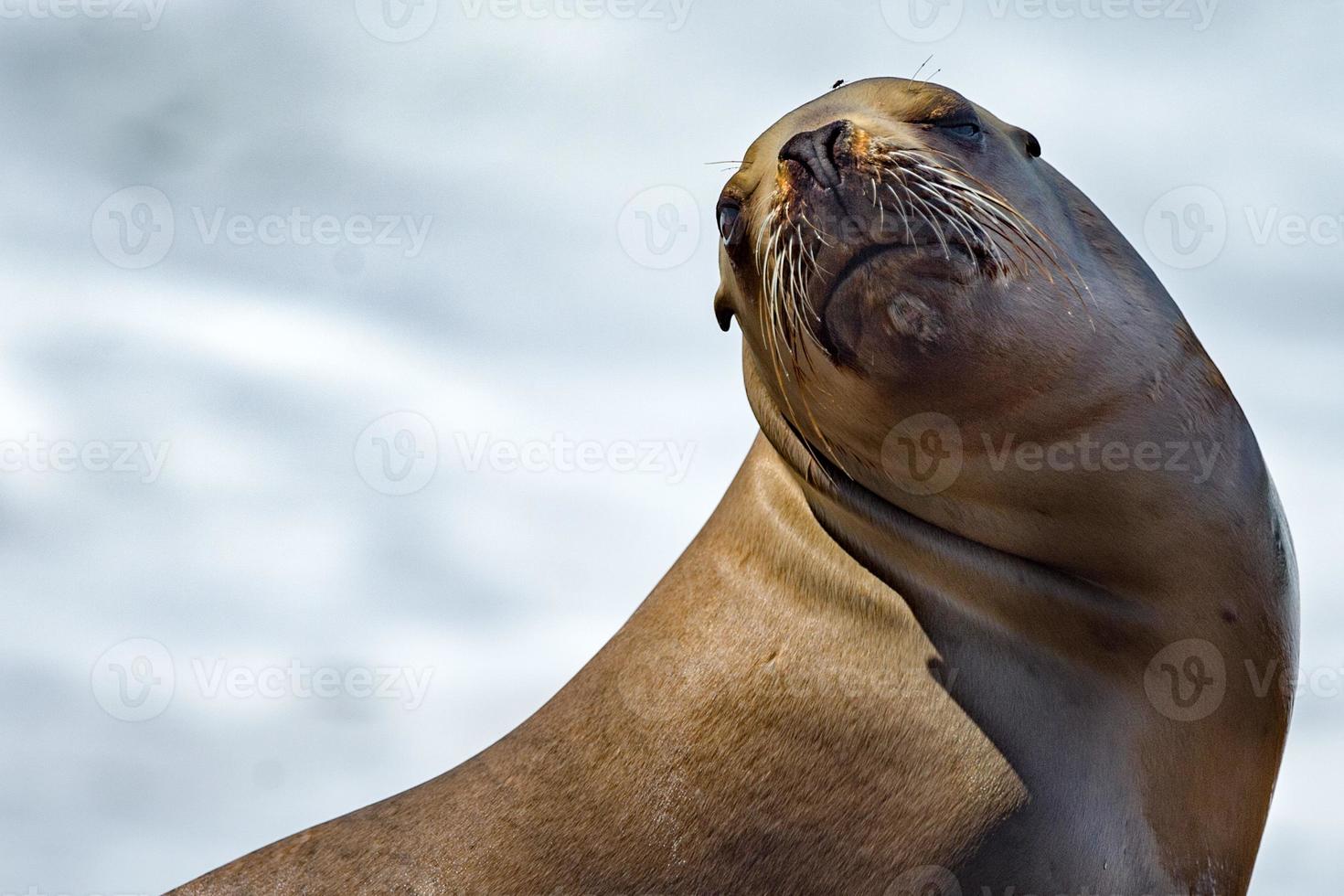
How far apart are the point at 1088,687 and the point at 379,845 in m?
2.81

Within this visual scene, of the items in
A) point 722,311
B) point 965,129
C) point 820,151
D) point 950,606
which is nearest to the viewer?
point 820,151

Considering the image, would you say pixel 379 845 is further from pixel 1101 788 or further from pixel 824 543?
pixel 1101 788

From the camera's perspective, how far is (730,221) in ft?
18.6

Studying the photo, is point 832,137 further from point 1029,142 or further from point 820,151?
point 1029,142

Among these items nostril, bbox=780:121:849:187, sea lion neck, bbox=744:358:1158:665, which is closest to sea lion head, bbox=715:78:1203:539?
nostril, bbox=780:121:849:187

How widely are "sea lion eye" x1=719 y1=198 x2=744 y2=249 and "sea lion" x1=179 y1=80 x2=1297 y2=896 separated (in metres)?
0.02

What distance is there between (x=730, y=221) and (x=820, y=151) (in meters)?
0.61

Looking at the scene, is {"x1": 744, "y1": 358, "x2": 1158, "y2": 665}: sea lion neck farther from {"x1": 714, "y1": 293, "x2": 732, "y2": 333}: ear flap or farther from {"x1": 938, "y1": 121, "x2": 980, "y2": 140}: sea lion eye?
{"x1": 938, "y1": 121, "x2": 980, "y2": 140}: sea lion eye

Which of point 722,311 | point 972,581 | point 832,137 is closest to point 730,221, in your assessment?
point 722,311

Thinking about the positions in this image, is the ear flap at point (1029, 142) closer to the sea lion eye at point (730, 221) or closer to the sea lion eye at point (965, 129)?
the sea lion eye at point (965, 129)

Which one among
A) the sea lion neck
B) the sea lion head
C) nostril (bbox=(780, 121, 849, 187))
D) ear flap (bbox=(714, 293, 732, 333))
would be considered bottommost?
the sea lion neck

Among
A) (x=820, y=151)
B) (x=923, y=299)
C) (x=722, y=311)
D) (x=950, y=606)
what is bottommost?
(x=950, y=606)

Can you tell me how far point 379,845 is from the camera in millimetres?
5922

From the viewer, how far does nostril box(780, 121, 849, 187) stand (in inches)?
201
